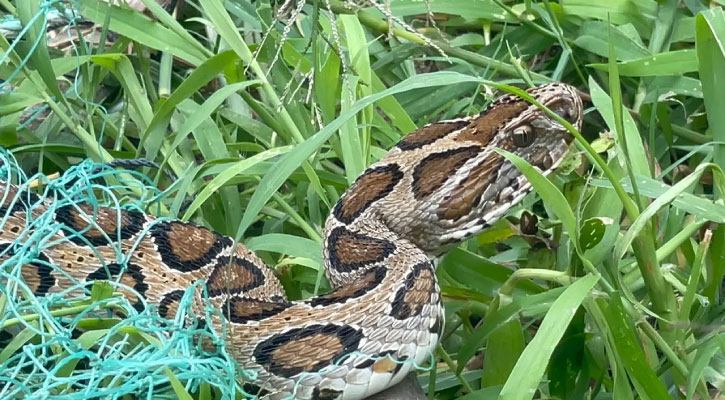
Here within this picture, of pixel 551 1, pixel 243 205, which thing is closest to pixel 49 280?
pixel 243 205

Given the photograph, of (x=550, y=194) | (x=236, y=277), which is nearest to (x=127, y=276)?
(x=236, y=277)

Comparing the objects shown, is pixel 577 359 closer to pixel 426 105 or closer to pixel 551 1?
pixel 426 105

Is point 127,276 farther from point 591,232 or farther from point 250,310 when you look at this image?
point 591,232

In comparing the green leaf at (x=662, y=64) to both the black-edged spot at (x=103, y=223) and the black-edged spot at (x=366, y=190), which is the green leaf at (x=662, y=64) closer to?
the black-edged spot at (x=366, y=190)

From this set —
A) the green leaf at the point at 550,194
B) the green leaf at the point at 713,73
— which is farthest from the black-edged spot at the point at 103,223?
the green leaf at the point at 713,73

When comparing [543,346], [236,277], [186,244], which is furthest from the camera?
[186,244]

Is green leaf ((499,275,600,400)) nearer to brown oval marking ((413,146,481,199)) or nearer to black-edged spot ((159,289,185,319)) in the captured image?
brown oval marking ((413,146,481,199))
